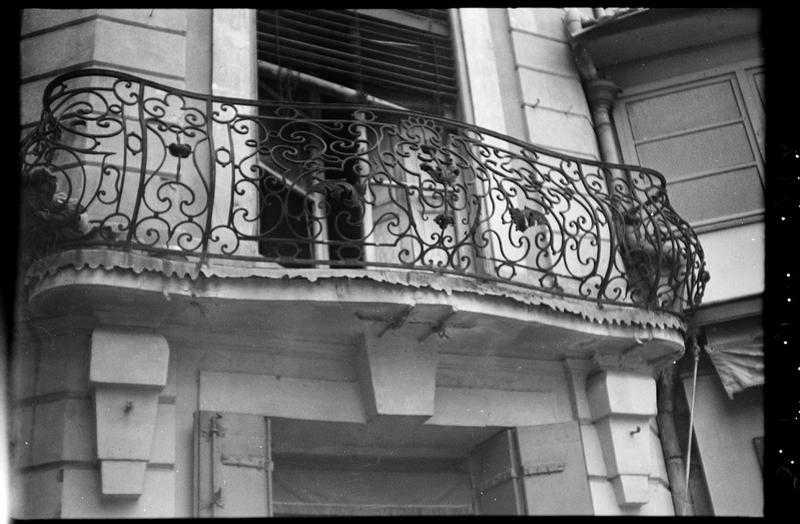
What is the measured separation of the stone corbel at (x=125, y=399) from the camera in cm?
A: 666

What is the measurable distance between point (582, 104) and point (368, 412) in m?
3.65

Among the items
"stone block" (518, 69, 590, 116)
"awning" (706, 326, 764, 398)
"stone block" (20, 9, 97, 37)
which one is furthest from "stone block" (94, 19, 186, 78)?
"awning" (706, 326, 764, 398)

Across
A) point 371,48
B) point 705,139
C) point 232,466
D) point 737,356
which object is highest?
point 371,48

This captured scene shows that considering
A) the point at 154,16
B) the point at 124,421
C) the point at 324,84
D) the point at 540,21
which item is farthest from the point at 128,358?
the point at 540,21

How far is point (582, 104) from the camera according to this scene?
9.84 m

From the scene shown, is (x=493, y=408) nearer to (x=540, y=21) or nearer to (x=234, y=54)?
(x=234, y=54)

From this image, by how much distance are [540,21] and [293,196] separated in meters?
2.93

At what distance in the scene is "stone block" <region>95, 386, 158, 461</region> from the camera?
263 inches

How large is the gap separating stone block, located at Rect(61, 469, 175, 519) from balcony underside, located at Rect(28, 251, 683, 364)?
94cm

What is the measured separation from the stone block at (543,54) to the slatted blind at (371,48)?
0.60m

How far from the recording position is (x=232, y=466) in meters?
7.06

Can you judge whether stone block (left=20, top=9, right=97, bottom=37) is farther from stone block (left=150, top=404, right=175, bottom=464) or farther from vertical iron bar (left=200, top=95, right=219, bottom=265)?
stone block (left=150, top=404, right=175, bottom=464)

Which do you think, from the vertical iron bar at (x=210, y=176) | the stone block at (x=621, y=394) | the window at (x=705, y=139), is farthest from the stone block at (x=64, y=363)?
the window at (x=705, y=139)

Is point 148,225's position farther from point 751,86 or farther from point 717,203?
point 751,86
